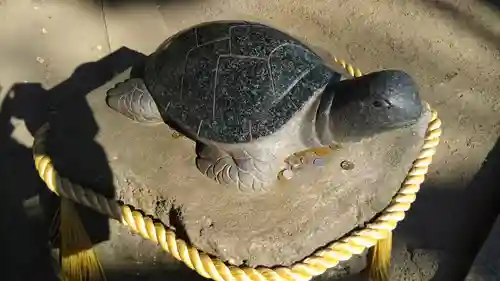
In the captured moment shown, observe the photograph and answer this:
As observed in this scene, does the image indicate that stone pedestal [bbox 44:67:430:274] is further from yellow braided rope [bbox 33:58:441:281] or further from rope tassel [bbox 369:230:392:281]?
rope tassel [bbox 369:230:392:281]

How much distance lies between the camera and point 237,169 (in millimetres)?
1226

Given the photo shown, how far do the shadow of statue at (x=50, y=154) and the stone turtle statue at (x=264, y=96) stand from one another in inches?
9.3

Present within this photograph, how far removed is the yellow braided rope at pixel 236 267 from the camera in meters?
1.18

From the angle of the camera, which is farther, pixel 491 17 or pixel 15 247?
pixel 491 17

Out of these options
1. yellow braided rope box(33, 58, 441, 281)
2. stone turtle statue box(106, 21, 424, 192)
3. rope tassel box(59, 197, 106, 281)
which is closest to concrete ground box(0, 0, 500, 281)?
rope tassel box(59, 197, 106, 281)

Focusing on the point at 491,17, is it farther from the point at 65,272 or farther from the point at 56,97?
the point at 65,272

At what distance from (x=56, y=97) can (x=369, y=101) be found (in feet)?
3.48

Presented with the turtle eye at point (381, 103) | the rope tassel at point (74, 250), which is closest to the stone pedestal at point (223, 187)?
the rope tassel at point (74, 250)

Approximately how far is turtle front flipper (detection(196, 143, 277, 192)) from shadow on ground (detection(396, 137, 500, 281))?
23.0 inches

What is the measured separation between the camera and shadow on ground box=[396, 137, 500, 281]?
1622 millimetres

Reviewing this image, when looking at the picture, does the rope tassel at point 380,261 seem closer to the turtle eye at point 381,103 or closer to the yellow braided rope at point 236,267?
the yellow braided rope at point 236,267

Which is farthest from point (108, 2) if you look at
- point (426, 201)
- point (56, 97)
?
point (426, 201)

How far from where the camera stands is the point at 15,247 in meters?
1.65

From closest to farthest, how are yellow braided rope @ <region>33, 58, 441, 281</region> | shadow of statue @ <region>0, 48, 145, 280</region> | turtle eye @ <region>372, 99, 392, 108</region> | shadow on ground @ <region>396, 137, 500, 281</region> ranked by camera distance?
turtle eye @ <region>372, 99, 392, 108</region>
yellow braided rope @ <region>33, 58, 441, 281</region>
shadow of statue @ <region>0, 48, 145, 280</region>
shadow on ground @ <region>396, 137, 500, 281</region>
